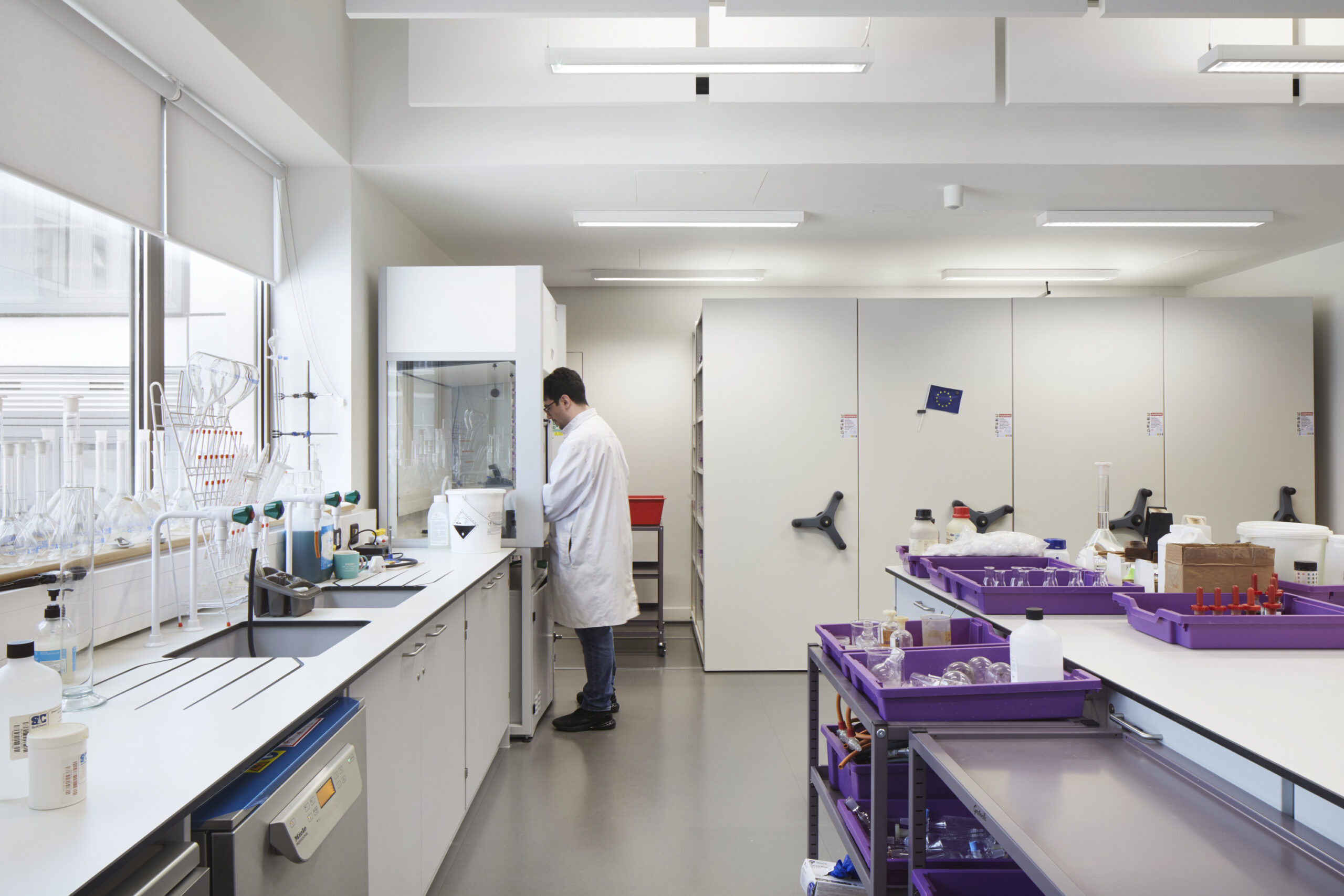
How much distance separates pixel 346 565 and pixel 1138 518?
4.34 m

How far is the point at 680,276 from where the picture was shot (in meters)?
5.19

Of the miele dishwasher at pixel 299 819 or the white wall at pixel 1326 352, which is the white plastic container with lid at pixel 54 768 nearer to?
the miele dishwasher at pixel 299 819

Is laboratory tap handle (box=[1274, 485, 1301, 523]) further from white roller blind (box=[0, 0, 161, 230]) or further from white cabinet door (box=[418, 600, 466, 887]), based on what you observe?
white roller blind (box=[0, 0, 161, 230])

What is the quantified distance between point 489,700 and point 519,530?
80cm

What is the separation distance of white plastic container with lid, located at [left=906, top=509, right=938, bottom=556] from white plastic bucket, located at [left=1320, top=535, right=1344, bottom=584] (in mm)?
1198

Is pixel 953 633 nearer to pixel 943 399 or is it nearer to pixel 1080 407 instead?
pixel 943 399

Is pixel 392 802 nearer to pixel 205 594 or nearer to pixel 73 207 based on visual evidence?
pixel 205 594

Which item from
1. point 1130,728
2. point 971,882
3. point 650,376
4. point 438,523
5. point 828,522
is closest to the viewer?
point 971,882

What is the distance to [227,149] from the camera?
2.72 meters

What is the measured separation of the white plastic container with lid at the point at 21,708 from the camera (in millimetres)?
961

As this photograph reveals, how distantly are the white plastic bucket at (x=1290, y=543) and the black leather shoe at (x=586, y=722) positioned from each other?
2.57 m

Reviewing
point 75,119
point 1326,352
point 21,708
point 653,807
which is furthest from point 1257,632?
point 1326,352

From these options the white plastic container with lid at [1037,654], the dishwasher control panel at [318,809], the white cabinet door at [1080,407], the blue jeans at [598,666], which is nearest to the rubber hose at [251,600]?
the dishwasher control panel at [318,809]

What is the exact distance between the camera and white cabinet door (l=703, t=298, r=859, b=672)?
14.2 feet
